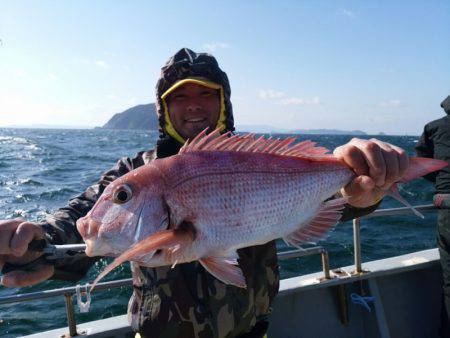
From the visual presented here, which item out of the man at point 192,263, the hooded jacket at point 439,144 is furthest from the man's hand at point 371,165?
the hooded jacket at point 439,144

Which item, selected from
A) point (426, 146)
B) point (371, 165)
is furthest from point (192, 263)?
point (426, 146)

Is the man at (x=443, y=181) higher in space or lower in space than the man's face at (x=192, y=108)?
lower

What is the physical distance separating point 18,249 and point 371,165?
6.38 ft

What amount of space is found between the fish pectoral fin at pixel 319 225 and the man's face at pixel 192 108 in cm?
135

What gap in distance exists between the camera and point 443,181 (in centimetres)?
473

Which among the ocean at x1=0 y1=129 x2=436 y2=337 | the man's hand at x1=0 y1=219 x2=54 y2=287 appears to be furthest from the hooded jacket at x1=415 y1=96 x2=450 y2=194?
the man's hand at x1=0 y1=219 x2=54 y2=287

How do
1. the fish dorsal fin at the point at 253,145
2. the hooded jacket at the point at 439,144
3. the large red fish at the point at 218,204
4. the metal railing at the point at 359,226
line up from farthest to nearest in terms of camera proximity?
the hooded jacket at the point at 439,144
the metal railing at the point at 359,226
the fish dorsal fin at the point at 253,145
the large red fish at the point at 218,204

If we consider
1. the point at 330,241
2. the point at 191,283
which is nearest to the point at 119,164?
the point at 191,283

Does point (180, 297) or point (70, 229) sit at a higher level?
point (70, 229)

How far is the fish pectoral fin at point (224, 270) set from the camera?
6.14ft

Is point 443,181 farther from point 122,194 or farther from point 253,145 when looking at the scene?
point 122,194

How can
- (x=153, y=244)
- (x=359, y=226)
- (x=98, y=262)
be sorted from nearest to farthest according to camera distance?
(x=153, y=244) < (x=359, y=226) < (x=98, y=262)

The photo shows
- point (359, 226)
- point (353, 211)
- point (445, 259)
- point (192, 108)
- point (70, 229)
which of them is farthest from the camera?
point (445, 259)

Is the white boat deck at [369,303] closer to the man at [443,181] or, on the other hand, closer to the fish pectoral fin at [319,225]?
the man at [443,181]
